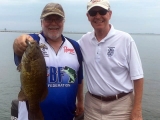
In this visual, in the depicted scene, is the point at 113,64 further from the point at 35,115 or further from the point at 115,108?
the point at 35,115

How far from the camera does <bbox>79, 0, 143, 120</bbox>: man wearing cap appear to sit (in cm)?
545

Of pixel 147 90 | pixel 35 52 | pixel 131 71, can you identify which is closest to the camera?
pixel 35 52

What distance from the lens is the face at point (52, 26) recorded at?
5262 mm

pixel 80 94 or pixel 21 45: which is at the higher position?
pixel 21 45

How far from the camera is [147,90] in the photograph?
75.5ft

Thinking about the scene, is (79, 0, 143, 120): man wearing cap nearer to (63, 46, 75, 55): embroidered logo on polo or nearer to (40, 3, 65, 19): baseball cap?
(63, 46, 75, 55): embroidered logo on polo

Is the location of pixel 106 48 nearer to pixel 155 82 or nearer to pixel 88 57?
pixel 88 57

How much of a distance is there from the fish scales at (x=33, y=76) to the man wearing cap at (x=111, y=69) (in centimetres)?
142

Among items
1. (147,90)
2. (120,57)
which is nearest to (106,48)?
(120,57)

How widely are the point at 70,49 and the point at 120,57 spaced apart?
102 cm

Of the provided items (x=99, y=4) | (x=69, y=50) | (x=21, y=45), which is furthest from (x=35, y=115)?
(x=99, y=4)

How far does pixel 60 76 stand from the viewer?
526cm

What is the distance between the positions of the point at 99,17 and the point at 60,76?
142 cm

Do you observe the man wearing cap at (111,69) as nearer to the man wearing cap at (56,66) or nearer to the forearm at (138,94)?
the forearm at (138,94)
